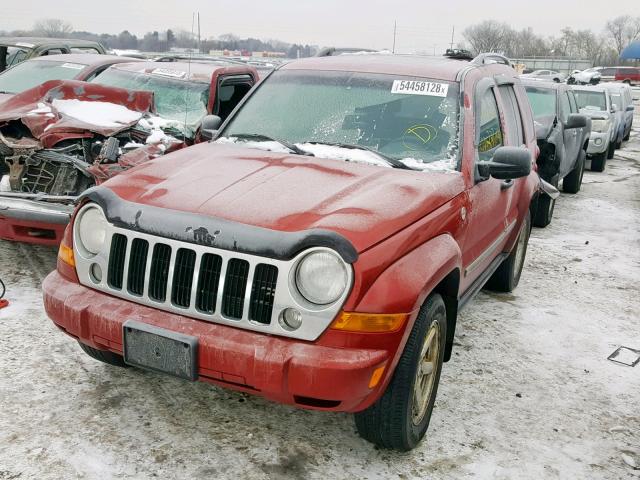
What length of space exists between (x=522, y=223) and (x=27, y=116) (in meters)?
4.25

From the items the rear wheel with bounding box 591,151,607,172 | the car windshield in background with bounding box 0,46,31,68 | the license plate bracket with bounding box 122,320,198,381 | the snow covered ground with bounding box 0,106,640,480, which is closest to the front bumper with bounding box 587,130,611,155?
the rear wheel with bounding box 591,151,607,172

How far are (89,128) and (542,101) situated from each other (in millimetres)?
6868

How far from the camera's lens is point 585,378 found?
4.21m

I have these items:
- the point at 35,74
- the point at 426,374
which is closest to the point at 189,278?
the point at 426,374

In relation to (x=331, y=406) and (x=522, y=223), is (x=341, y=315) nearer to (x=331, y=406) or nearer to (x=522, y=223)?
(x=331, y=406)

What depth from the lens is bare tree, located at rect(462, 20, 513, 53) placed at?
185 feet

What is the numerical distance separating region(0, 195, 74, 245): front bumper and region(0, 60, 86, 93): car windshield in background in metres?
3.24

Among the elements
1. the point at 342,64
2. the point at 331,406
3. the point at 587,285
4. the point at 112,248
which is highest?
the point at 342,64

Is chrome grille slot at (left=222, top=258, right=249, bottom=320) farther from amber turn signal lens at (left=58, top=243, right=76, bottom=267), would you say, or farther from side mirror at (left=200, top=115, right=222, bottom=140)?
side mirror at (left=200, top=115, right=222, bottom=140)

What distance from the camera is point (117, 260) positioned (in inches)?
119

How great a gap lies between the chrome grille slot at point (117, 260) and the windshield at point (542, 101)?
7878 millimetres

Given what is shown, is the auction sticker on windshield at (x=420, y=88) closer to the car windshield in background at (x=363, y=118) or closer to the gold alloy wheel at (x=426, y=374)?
the car windshield in background at (x=363, y=118)

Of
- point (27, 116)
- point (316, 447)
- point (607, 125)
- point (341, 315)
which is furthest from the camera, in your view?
point (607, 125)

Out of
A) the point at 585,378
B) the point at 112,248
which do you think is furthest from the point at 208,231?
the point at 585,378
